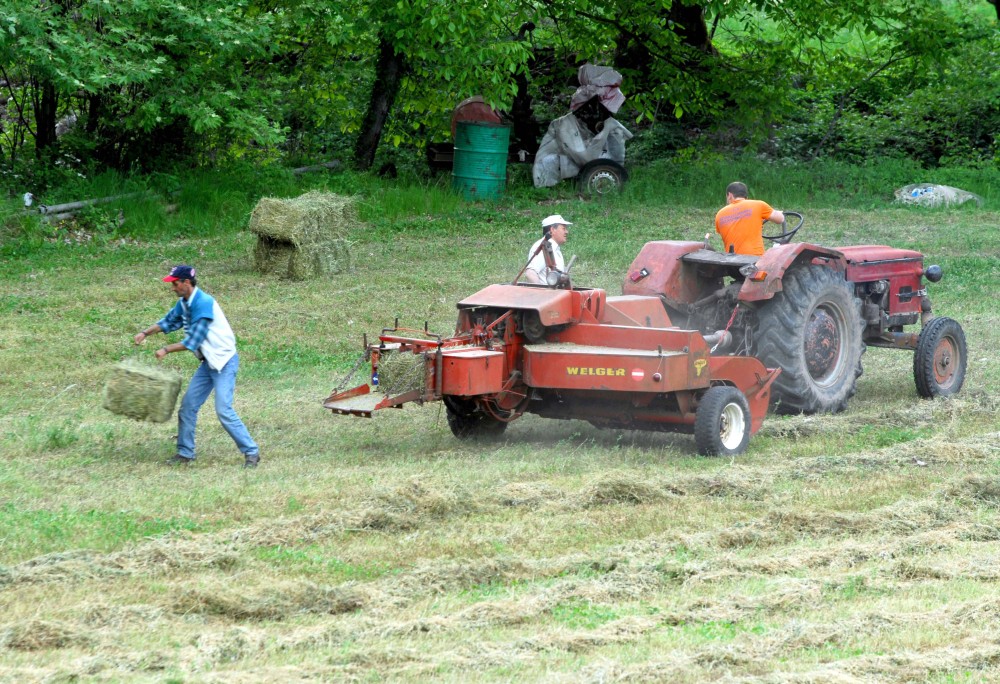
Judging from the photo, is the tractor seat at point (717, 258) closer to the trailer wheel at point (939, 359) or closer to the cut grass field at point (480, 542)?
the cut grass field at point (480, 542)

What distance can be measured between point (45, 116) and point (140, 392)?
1316cm

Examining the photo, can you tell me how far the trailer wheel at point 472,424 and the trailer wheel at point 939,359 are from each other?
3.84 meters

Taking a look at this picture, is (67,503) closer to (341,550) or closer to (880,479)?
(341,550)

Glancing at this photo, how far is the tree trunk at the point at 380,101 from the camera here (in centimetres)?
2305

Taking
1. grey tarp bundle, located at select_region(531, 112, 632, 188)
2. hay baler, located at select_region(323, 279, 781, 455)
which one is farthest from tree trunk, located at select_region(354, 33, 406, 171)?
hay baler, located at select_region(323, 279, 781, 455)

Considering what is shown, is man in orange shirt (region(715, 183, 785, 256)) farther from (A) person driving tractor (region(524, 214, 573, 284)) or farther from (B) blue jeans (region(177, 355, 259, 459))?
(B) blue jeans (region(177, 355, 259, 459))

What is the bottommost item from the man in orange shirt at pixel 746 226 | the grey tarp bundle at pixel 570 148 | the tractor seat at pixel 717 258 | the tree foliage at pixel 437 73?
the tractor seat at pixel 717 258

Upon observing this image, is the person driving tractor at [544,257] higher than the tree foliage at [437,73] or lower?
lower

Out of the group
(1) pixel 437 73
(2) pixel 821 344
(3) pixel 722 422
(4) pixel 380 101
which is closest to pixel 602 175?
(1) pixel 437 73

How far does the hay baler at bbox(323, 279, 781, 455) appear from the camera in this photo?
905 centimetres

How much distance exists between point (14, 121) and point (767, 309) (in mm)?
16054

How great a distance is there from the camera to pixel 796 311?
10578 millimetres

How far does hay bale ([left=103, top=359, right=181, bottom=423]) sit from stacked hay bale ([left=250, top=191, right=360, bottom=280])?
303 inches

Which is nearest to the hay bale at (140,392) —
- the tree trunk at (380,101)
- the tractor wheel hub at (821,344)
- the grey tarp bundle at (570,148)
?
the tractor wheel hub at (821,344)
